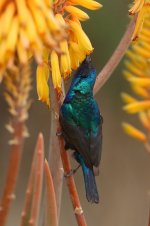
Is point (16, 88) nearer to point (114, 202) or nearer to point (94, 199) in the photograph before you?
point (94, 199)

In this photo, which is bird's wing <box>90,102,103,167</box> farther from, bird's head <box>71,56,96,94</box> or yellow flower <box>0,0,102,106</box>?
yellow flower <box>0,0,102,106</box>

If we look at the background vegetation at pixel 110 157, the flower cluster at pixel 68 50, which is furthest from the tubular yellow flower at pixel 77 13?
the background vegetation at pixel 110 157

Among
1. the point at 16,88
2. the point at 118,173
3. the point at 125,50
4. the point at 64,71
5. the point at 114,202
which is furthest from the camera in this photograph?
the point at 118,173

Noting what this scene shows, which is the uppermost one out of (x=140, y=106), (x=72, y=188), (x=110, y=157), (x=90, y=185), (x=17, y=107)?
(x=17, y=107)

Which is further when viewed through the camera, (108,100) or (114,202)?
(108,100)

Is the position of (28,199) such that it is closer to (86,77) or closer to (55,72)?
(55,72)

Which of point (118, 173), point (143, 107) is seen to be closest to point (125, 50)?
point (143, 107)

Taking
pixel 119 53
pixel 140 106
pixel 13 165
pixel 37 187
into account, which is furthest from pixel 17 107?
pixel 119 53
